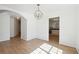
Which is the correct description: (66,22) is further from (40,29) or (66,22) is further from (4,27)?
(4,27)

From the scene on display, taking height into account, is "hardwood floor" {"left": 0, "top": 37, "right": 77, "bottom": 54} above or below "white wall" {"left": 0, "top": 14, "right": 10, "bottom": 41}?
below

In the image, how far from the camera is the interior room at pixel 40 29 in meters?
4.38

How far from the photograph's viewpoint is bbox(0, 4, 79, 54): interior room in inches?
173

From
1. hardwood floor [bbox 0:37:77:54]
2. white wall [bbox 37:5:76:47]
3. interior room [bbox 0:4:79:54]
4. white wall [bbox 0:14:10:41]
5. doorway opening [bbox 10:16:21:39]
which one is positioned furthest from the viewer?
doorway opening [bbox 10:16:21:39]

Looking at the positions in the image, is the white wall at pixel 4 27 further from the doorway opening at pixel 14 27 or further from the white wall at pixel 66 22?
the white wall at pixel 66 22

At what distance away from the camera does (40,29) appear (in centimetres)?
707

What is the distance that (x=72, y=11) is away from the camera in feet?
15.5

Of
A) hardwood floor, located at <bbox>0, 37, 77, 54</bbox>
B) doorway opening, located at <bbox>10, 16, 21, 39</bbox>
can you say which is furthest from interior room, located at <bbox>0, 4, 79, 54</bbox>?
doorway opening, located at <bbox>10, 16, 21, 39</bbox>

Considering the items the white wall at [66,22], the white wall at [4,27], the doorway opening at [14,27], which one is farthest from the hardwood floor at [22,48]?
the doorway opening at [14,27]

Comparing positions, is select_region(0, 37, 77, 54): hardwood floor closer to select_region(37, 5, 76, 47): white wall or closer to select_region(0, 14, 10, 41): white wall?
select_region(37, 5, 76, 47): white wall

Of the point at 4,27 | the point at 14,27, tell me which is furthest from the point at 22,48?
the point at 14,27
